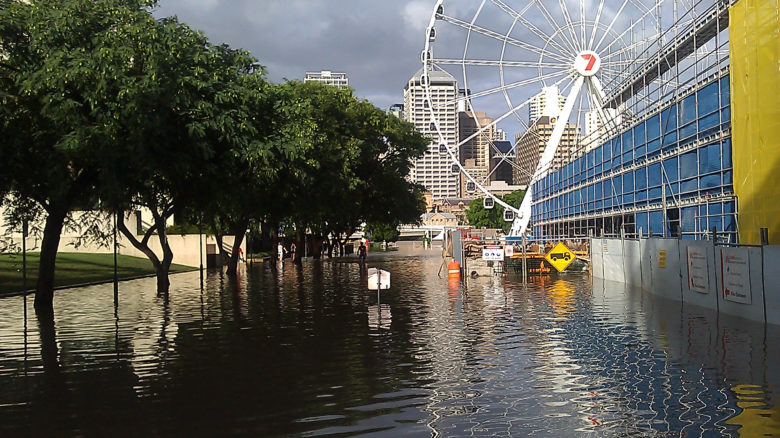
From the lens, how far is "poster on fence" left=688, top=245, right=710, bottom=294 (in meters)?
19.8

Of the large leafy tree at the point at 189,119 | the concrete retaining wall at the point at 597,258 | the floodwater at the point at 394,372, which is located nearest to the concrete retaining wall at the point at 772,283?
the floodwater at the point at 394,372

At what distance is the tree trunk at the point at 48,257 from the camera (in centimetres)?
2269

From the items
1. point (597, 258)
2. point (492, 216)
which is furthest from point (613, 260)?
point (492, 216)

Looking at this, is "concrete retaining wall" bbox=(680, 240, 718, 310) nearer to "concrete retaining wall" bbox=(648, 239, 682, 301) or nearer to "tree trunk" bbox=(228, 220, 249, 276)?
"concrete retaining wall" bbox=(648, 239, 682, 301)

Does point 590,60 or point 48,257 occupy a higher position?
point 590,60

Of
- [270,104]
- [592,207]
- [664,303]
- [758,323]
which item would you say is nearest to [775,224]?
[664,303]

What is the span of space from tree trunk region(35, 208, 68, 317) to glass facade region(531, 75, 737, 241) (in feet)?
56.2

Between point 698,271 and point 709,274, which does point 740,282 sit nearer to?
point 709,274

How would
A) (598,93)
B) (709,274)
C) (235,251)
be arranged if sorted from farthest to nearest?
1. (598,93)
2. (235,251)
3. (709,274)

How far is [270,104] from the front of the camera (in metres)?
24.9

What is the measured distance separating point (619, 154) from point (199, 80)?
26664 millimetres

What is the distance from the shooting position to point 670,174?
33.3 m

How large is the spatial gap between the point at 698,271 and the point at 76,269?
30.2 metres

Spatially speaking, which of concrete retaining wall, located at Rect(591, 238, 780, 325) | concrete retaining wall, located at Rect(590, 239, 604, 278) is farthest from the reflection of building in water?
concrete retaining wall, located at Rect(590, 239, 604, 278)
